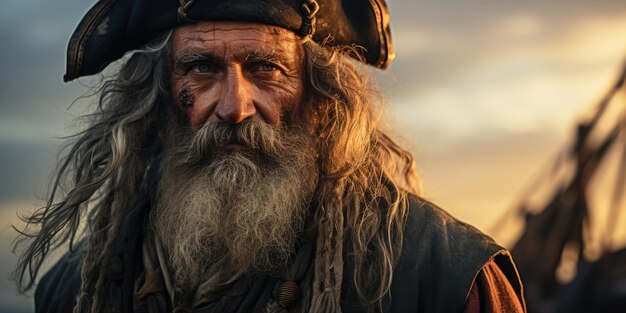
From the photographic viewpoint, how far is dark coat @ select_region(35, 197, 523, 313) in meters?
3.87

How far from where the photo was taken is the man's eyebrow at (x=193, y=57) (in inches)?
163

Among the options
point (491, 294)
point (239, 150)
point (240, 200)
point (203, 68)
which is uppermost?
point (203, 68)

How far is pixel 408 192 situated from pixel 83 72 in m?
1.37

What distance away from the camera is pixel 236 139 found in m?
4.14

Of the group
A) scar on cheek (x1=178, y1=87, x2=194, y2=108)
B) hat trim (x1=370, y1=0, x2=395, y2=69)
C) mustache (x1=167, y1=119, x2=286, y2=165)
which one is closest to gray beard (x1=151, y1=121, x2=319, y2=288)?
mustache (x1=167, y1=119, x2=286, y2=165)

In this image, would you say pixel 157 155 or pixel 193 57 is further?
pixel 157 155

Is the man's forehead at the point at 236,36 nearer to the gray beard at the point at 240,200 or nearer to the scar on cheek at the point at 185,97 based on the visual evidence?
the scar on cheek at the point at 185,97

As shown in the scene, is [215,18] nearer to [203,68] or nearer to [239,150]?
[203,68]

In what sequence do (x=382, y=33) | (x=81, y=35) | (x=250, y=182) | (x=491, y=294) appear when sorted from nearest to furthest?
(x=491, y=294) → (x=250, y=182) → (x=81, y=35) → (x=382, y=33)

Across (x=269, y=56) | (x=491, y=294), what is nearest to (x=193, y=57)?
(x=269, y=56)

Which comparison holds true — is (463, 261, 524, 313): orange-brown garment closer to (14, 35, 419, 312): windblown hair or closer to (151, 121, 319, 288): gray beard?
(14, 35, 419, 312): windblown hair

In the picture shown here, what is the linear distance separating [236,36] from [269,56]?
14 cm

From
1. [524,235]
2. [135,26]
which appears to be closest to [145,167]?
[135,26]

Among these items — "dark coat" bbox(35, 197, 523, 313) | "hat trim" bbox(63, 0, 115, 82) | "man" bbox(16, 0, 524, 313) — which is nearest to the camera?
"dark coat" bbox(35, 197, 523, 313)
